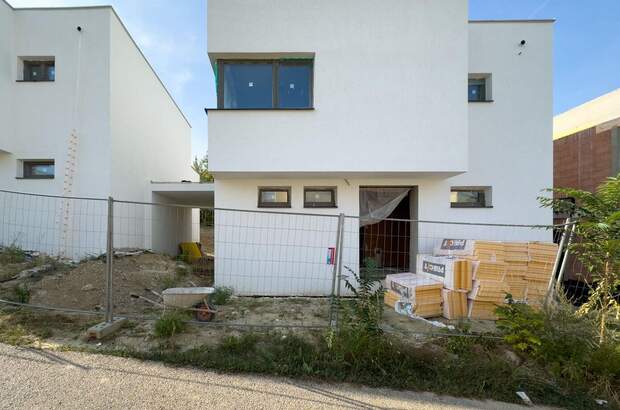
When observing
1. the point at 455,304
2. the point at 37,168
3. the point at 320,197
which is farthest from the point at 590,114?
the point at 37,168

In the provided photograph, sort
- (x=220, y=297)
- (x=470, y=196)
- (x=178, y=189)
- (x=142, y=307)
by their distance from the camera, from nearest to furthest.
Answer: (x=142, y=307), (x=220, y=297), (x=470, y=196), (x=178, y=189)

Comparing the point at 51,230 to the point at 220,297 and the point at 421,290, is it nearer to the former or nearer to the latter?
the point at 220,297

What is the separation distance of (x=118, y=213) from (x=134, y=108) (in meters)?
3.28

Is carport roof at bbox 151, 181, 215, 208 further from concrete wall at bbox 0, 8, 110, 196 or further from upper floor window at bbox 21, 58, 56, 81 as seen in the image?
upper floor window at bbox 21, 58, 56, 81

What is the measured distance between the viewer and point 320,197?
20.7 ft

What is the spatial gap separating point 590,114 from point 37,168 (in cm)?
1933

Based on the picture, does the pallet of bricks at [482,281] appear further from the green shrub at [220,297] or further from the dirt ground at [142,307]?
the green shrub at [220,297]

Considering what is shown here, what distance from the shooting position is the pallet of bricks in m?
4.87

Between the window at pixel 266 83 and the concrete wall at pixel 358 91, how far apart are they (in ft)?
0.88

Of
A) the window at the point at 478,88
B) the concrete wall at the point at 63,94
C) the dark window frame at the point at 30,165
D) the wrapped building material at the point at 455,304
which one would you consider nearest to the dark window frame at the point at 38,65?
the concrete wall at the point at 63,94

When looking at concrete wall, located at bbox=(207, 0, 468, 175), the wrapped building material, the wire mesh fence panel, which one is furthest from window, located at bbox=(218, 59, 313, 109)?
the wrapped building material

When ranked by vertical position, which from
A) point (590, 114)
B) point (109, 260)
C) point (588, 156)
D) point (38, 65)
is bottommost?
point (109, 260)

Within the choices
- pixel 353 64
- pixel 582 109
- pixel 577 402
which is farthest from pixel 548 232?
pixel 582 109

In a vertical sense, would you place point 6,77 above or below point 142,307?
above
